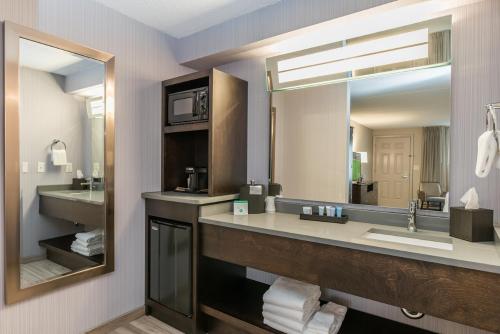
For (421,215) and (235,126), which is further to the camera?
(235,126)

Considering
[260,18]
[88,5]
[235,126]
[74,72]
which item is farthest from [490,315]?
[88,5]

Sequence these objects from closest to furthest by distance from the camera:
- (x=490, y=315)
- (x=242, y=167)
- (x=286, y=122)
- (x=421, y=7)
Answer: (x=490, y=315)
(x=421, y=7)
(x=286, y=122)
(x=242, y=167)

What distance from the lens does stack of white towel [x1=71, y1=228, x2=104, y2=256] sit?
2070 millimetres

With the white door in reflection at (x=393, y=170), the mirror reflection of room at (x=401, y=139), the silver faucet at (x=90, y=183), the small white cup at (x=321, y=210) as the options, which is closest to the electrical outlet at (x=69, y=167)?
the silver faucet at (x=90, y=183)

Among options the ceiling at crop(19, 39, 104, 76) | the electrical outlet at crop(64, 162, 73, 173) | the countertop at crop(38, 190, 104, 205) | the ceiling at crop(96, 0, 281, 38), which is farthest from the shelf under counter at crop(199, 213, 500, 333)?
the ceiling at crop(96, 0, 281, 38)

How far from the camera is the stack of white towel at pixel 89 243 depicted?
6.79 feet

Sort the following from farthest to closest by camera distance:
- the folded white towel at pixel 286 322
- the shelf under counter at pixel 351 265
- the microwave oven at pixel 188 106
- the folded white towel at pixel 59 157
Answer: the microwave oven at pixel 188 106, the folded white towel at pixel 59 157, the folded white towel at pixel 286 322, the shelf under counter at pixel 351 265

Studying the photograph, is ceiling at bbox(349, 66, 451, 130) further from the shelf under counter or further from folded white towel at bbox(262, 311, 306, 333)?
folded white towel at bbox(262, 311, 306, 333)

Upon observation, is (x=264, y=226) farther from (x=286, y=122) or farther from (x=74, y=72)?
(x=74, y=72)

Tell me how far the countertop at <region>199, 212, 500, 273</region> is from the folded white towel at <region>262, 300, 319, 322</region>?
48cm

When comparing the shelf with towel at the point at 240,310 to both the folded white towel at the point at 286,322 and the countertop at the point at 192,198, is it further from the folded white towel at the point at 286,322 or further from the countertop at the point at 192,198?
the countertop at the point at 192,198

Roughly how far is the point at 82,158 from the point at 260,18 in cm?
169

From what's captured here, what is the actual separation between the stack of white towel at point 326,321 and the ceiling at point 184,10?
2178 millimetres

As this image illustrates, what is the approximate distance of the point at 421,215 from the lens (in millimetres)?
1782
